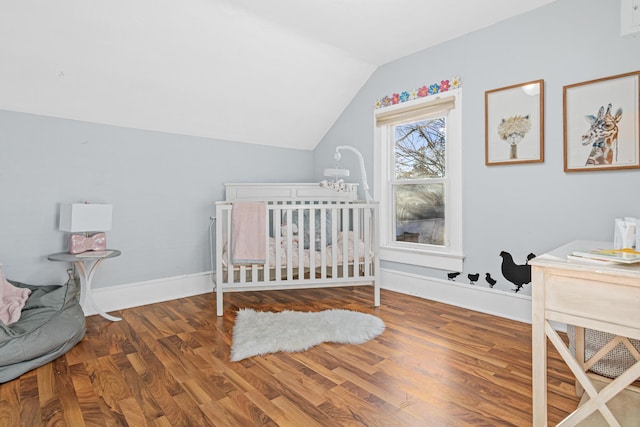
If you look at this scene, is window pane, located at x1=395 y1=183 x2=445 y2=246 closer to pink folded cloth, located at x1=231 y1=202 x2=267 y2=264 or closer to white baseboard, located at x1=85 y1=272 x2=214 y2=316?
pink folded cloth, located at x1=231 y1=202 x2=267 y2=264

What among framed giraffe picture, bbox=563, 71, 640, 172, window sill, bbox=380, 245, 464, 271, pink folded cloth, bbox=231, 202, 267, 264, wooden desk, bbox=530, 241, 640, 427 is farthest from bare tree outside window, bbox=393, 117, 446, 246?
wooden desk, bbox=530, 241, 640, 427

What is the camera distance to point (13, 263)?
7.68 feet

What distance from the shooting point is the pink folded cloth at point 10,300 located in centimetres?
195

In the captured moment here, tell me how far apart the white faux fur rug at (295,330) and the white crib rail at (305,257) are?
0.24 meters

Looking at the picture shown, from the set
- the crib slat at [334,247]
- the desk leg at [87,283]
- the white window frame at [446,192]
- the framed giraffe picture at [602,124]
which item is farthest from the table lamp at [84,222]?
the framed giraffe picture at [602,124]

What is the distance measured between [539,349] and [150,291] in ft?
9.29

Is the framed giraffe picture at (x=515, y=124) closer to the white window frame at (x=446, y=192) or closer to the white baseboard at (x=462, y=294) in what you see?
the white window frame at (x=446, y=192)

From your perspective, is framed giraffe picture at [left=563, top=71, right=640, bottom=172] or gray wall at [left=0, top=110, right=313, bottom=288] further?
gray wall at [left=0, top=110, right=313, bottom=288]

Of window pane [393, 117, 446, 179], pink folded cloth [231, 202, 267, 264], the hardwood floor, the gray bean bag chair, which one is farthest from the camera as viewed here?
window pane [393, 117, 446, 179]

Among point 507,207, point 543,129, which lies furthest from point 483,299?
point 543,129

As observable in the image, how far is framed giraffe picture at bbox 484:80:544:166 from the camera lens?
235 cm

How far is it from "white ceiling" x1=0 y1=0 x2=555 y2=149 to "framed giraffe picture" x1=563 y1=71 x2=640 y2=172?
28.1 inches

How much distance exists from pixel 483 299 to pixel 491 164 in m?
1.03

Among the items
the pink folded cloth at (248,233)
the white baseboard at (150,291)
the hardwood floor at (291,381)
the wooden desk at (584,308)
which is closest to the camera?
the wooden desk at (584,308)
